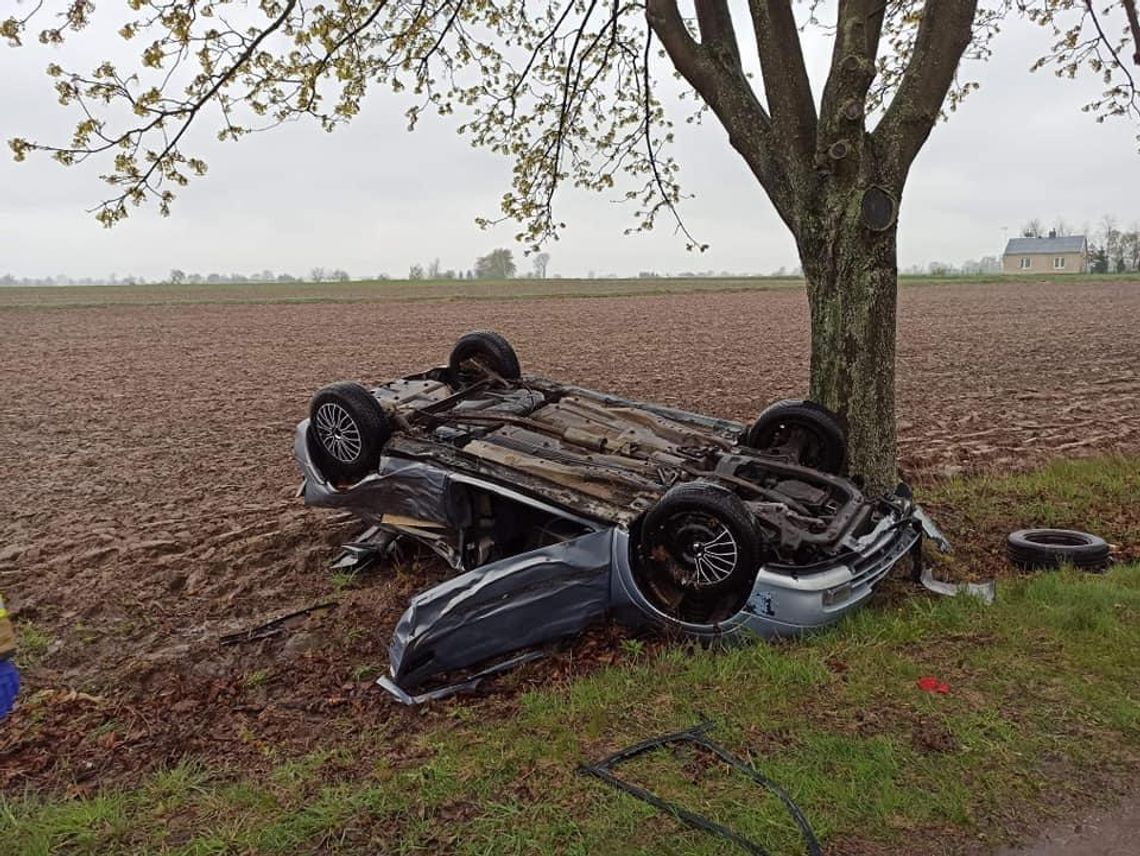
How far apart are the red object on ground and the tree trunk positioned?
7.05 feet

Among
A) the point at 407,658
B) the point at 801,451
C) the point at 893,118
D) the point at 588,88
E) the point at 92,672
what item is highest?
the point at 588,88

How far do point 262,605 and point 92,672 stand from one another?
110 centimetres

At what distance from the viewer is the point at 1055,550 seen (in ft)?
17.9

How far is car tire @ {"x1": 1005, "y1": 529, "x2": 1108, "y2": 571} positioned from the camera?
5398 mm


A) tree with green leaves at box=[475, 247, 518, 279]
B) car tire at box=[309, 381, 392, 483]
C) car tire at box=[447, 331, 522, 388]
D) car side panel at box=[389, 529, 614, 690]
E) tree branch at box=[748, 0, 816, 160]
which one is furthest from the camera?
tree with green leaves at box=[475, 247, 518, 279]

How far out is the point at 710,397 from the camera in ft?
41.4

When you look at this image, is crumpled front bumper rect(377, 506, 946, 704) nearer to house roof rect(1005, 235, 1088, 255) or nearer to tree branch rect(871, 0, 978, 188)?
tree branch rect(871, 0, 978, 188)

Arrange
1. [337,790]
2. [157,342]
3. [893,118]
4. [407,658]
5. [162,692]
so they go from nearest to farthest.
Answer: [337,790], [407,658], [162,692], [893,118], [157,342]

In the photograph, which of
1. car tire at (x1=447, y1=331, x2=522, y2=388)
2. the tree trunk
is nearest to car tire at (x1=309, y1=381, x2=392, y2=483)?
car tire at (x1=447, y1=331, x2=522, y2=388)

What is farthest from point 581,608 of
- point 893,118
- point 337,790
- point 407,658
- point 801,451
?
point 893,118

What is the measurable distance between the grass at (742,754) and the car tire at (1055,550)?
846 millimetres

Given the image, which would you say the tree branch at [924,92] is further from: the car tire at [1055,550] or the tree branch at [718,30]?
the car tire at [1055,550]

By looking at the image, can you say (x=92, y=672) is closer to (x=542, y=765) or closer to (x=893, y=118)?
(x=542, y=765)

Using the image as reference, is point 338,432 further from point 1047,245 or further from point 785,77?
point 1047,245
